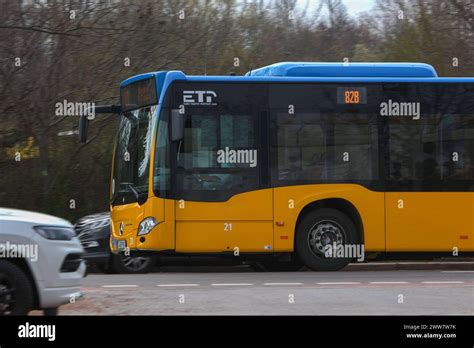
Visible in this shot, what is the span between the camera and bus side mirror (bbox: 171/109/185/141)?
44.2 ft

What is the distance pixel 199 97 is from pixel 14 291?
6739mm

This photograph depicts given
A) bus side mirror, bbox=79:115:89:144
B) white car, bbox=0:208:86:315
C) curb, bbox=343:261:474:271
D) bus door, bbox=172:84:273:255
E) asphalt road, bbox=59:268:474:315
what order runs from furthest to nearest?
curb, bbox=343:261:474:271, bus side mirror, bbox=79:115:89:144, bus door, bbox=172:84:273:255, asphalt road, bbox=59:268:474:315, white car, bbox=0:208:86:315

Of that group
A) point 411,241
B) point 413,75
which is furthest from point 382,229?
point 413,75

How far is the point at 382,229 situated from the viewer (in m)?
14.3

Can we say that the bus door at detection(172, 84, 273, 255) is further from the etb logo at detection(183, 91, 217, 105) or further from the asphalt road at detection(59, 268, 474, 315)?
the asphalt road at detection(59, 268, 474, 315)

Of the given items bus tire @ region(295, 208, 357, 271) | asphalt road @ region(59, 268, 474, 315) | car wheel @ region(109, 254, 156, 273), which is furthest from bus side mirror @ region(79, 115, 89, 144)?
bus tire @ region(295, 208, 357, 271)

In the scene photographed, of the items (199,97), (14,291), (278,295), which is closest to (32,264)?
(14,291)

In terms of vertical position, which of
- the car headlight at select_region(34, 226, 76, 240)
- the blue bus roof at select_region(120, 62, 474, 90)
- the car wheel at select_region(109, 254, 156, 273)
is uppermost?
the blue bus roof at select_region(120, 62, 474, 90)

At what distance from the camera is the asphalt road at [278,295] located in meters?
9.52

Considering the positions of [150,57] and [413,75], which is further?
[150,57]

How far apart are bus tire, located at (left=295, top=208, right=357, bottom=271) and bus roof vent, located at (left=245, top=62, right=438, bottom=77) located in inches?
102

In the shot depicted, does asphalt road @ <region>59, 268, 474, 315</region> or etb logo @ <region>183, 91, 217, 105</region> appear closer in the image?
asphalt road @ <region>59, 268, 474, 315</region>

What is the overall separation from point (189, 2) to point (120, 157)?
29.9ft

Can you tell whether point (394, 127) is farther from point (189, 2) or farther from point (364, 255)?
point (189, 2)
